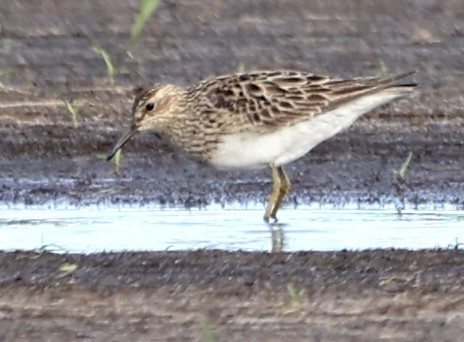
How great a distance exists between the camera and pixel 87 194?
11.7 m

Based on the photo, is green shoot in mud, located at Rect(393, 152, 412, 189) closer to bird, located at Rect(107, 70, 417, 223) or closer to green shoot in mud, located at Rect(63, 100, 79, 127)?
bird, located at Rect(107, 70, 417, 223)

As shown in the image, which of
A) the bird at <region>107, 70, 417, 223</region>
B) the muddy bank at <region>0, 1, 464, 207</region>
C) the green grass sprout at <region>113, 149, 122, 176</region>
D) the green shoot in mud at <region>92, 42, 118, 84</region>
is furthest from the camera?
the green shoot in mud at <region>92, 42, 118, 84</region>

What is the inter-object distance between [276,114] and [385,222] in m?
0.98

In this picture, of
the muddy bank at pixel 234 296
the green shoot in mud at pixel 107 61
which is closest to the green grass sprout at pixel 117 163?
the green shoot in mud at pixel 107 61

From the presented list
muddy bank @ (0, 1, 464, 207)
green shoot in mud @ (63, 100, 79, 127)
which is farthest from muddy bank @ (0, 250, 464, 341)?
green shoot in mud @ (63, 100, 79, 127)

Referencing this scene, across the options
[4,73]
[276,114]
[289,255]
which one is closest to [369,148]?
[276,114]

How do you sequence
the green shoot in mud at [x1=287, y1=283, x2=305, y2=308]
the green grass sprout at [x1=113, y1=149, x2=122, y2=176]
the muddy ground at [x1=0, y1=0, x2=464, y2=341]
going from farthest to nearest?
the green grass sprout at [x1=113, y1=149, x2=122, y2=176] → the green shoot in mud at [x1=287, y1=283, x2=305, y2=308] → the muddy ground at [x1=0, y1=0, x2=464, y2=341]

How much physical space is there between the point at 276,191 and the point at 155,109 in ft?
3.27

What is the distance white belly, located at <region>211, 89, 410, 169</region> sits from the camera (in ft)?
36.2

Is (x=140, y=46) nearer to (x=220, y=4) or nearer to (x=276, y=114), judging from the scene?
(x=220, y=4)

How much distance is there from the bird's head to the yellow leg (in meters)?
0.75

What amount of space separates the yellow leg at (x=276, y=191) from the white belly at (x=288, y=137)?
212mm

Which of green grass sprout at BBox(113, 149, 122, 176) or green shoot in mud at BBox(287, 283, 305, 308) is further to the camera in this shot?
green grass sprout at BBox(113, 149, 122, 176)

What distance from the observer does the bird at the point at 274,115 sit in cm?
1102
